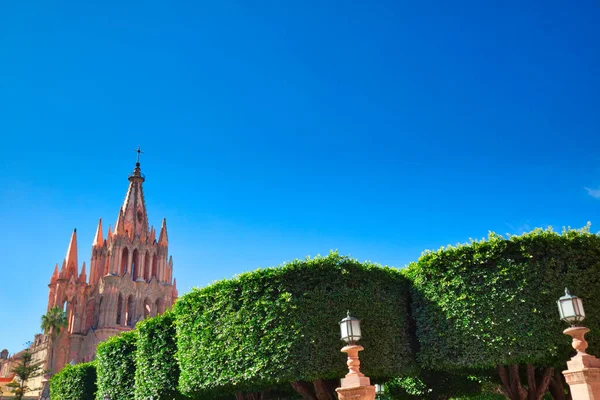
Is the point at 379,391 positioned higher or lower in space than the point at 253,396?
lower

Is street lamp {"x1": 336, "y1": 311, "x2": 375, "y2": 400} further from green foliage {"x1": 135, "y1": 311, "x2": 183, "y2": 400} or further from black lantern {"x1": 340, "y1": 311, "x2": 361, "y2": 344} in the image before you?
green foliage {"x1": 135, "y1": 311, "x2": 183, "y2": 400}

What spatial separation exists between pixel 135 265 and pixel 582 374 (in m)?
78.6

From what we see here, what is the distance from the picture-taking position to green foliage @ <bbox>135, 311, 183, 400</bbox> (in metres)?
25.0

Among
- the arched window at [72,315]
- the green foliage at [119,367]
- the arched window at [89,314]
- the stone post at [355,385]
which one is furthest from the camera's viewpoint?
the arched window at [89,314]

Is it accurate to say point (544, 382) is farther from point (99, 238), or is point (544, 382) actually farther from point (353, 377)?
point (99, 238)

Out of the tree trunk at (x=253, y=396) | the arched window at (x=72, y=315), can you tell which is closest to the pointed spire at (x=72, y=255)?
the arched window at (x=72, y=315)

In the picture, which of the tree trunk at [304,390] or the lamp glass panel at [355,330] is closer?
the lamp glass panel at [355,330]

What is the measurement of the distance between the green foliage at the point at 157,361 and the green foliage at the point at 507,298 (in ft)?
38.1

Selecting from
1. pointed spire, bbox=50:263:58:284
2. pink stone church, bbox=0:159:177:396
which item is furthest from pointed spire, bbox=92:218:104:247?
pointed spire, bbox=50:263:58:284

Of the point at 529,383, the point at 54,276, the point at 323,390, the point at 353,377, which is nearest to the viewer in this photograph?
the point at 353,377

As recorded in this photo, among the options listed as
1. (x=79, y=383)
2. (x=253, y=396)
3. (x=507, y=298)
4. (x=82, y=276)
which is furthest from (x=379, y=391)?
(x=82, y=276)

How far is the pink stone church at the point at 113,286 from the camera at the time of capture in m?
77.1

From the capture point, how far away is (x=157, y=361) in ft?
84.1

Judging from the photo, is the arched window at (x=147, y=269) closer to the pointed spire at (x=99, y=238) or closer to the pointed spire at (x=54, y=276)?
the pointed spire at (x=99, y=238)
